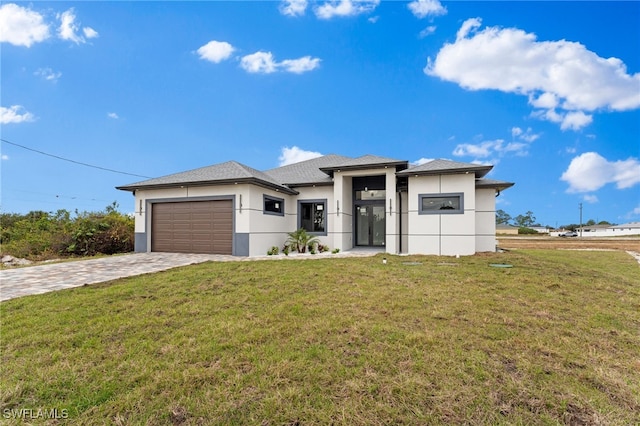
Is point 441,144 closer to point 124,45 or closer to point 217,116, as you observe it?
point 217,116

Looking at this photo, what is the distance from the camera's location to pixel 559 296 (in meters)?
5.37

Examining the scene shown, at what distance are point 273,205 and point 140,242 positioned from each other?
6.30 m

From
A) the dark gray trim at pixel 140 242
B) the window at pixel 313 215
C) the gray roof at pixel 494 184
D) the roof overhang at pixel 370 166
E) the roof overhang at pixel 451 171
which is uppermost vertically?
the roof overhang at pixel 370 166

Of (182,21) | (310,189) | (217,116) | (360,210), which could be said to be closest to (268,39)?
(182,21)

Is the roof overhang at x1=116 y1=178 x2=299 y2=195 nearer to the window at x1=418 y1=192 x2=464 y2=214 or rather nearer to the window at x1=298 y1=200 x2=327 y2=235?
the window at x1=298 y1=200 x2=327 y2=235

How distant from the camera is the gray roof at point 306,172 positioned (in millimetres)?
13893

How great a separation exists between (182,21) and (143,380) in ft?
47.1

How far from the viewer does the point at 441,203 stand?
11734 mm

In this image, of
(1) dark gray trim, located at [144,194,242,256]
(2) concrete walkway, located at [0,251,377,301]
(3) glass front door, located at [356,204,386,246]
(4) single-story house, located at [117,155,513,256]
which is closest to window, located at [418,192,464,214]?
(4) single-story house, located at [117,155,513,256]

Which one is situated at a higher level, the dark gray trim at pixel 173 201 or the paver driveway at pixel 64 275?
the dark gray trim at pixel 173 201

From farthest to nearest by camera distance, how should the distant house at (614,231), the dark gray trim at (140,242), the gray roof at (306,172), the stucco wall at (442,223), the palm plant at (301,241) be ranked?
the distant house at (614,231)
the gray roof at (306,172)
the palm plant at (301,241)
the dark gray trim at (140,242)
the stucco wall at (442,223)

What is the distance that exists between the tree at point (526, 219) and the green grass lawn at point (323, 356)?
314 feet

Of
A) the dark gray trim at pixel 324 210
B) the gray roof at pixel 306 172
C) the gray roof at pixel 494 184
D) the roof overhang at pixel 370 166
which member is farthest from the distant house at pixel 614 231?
the dark gray trim at pixel 324 210

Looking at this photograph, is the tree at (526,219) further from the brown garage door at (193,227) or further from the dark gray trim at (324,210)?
the brown garage door at (193,227)
